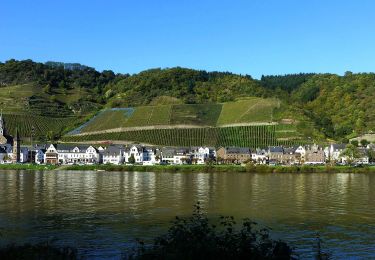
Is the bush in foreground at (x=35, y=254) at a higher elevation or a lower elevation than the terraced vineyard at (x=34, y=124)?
lower

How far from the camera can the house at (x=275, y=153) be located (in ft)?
349

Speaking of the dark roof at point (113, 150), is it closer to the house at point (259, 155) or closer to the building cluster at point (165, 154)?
the building cluster at point (165, 154)

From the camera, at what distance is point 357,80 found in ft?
521

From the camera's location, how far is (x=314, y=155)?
106m

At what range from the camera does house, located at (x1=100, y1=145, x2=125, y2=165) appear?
110562mm

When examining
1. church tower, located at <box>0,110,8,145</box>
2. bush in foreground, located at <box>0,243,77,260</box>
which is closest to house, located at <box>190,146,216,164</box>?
church tower, located at <box>0,110,8,145</box>

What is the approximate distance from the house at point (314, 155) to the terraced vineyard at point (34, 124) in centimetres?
7095

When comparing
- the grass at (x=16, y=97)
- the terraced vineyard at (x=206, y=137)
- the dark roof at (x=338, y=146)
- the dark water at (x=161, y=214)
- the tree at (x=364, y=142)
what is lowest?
the dark water at (x=161, y=214)

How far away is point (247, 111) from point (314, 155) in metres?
33.3

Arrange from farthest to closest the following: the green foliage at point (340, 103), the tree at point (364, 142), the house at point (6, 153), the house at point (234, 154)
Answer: the green foliage at point (340, 103) → the tree at point (364, 142) → the house at point (6, 153) → the house at point (234, 154)

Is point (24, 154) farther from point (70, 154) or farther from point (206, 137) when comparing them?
point (206, 137)

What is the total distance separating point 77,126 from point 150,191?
100942 millimetres

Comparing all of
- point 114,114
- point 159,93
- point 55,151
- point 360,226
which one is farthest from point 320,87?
point 360,226

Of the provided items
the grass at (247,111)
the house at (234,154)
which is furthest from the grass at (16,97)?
the house at (234,154)
